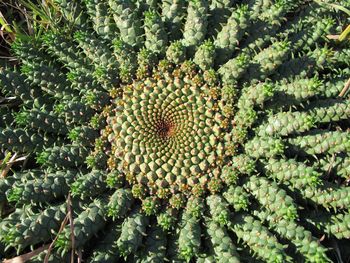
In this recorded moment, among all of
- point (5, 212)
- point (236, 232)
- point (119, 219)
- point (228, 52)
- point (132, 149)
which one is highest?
point (228, 52)

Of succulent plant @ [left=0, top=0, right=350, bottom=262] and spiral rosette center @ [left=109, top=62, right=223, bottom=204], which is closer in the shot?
Answer: succulent plant @ [left=0, top=0, right=350, bottom=262]

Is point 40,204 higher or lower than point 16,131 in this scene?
lower

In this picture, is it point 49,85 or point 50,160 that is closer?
point 50,160

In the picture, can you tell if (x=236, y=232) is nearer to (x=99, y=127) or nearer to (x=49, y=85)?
(x=99, y=127)

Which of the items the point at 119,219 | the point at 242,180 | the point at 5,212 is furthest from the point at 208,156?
the point at 5,212

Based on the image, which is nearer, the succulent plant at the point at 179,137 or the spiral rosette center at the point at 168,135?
the succulent plant at the point at 179,137

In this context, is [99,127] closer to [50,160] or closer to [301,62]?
[50,160]

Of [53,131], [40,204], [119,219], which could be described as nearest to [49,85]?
[53,131]
